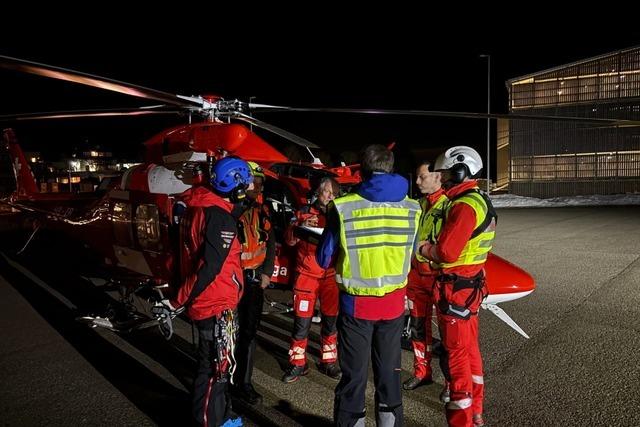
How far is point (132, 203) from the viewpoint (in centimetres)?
536

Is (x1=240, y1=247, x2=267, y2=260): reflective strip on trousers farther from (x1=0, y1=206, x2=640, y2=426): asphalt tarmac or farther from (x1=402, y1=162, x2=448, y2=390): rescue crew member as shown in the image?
(x1=402, y1=162, x2=448, y2=390): rescue crew member

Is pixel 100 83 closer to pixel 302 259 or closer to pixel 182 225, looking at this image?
pixel 182 225

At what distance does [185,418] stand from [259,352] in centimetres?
137

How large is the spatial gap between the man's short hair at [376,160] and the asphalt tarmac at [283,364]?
6.27ft

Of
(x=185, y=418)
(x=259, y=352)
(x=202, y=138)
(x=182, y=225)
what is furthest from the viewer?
(x=202, y=138)

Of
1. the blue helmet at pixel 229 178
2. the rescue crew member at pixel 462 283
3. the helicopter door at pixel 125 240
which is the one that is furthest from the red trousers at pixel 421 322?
the helicopter door at pixel 125 240

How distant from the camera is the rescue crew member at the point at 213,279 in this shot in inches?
111

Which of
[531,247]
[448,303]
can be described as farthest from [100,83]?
[531,247]

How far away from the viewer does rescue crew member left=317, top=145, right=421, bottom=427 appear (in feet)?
8.38

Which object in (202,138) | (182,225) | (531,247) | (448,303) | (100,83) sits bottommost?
(531,247)

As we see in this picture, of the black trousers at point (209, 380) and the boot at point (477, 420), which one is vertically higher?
the black trousers at point (209, 380)

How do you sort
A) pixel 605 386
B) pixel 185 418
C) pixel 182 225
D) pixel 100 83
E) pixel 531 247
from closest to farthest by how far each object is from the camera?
pixel 182 225, pixel 185 418, pixel 605 386, pixel 100 83, pixel 531 247

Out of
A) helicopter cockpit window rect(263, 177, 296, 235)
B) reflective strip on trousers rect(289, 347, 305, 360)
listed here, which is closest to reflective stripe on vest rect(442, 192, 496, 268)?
reflective strip on trousers rect(289, 347, 305, 360)

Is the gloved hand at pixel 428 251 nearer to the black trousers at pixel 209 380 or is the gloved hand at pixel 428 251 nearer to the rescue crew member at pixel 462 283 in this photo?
the rescue crew member at pixel 462 283
